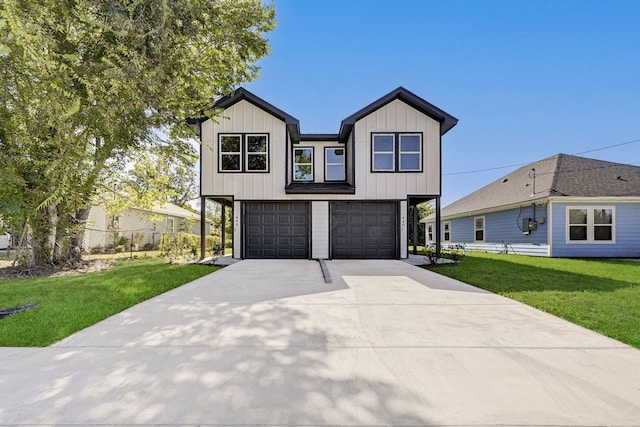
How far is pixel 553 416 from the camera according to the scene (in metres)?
2.09

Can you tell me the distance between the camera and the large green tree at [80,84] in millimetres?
5652

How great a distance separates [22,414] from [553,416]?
3.76 metres

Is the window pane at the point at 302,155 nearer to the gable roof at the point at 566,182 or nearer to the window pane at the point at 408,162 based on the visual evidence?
the window pane at the point at 408,162

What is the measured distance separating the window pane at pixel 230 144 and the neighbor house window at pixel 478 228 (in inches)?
577

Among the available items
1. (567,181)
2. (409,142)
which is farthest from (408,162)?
(567,181)

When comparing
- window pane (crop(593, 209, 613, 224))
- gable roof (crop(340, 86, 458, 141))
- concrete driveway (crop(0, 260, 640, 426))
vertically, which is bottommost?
concrete driveway (crop(0, 260, 640, 426))

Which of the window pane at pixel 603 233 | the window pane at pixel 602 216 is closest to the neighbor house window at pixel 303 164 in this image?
the window pane at pixel 602 216

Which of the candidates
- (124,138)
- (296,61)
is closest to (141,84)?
(124,138)

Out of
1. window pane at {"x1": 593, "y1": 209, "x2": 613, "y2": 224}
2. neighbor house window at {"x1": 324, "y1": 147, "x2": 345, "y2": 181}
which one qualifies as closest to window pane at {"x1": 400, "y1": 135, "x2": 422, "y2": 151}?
neighbor house window at {"x1": 324, "y1": 147, "x2": 345, "y2": 181}

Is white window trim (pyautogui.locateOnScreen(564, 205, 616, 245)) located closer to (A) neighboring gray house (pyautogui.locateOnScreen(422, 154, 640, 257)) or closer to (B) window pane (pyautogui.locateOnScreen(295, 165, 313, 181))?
(A) neighboring gray house (pyautogui.locateOnScreen(422, 154, 640, 257))

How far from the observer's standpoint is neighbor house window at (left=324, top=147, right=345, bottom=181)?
42.3ft

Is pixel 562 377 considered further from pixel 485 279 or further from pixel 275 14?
pixel 275 14

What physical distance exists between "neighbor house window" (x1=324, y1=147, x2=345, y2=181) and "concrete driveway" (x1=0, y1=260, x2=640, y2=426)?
8684 millimetres

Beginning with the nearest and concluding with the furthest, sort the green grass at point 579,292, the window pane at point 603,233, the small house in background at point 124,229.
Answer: the green grass at point 579,292, the window pane at point 603,233, the small house in background at point 124,229
